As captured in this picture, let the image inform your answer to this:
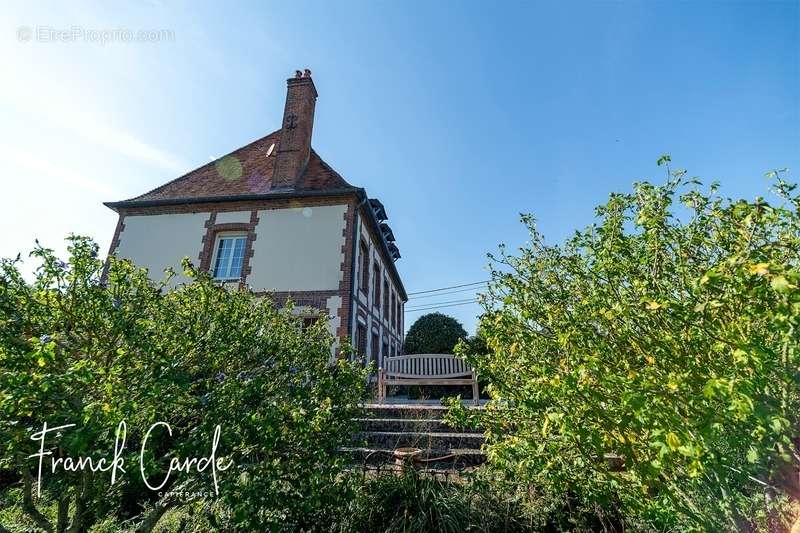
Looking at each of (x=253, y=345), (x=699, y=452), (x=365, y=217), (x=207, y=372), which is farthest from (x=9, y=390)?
(x=365, y=217)

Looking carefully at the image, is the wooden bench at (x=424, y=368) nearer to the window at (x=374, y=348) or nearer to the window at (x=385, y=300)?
the window at (x=374, y=348)

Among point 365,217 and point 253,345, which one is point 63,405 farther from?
point 365,217

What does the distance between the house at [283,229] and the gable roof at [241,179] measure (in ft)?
0.12

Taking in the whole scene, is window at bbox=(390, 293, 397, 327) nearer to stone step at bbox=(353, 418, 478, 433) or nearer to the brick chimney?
the brick chimney

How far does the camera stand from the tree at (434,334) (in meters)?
12.5

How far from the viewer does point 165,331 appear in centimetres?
239

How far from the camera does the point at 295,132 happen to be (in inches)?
439

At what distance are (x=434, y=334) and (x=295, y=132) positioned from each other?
8.04 meters

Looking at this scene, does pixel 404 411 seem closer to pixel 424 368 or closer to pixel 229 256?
Result: pixel 424 368

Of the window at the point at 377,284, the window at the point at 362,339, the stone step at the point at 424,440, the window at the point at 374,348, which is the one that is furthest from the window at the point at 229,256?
the stone step at the point at 424,440

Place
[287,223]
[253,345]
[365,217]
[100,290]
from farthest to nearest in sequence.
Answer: [365,217] → [287,223] → [253,345] → [100,290]

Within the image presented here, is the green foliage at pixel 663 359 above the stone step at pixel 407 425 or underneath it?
above

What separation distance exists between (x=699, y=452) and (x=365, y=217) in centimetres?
1038

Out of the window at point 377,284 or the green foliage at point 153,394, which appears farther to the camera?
the window at point 377,284
